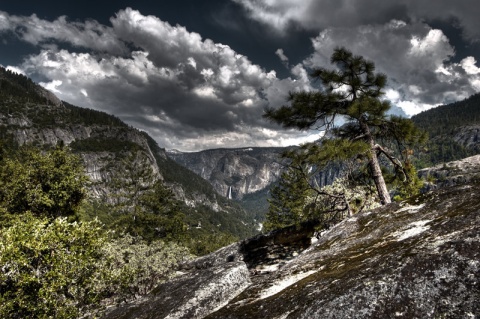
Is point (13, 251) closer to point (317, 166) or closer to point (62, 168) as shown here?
point (317, 166)

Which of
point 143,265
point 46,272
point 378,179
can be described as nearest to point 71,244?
point 46,272

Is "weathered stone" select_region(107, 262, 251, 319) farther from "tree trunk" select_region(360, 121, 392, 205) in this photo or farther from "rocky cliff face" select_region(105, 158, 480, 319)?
"tree trunk" select_region(360, 121, 392, 205)

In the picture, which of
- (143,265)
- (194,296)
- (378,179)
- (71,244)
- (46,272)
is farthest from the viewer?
(143,265)

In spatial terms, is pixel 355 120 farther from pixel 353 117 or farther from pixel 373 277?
pixel 373 277

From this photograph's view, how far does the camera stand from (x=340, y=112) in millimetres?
17969

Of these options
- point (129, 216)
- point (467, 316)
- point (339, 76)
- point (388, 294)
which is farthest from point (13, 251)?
point (129, 216)

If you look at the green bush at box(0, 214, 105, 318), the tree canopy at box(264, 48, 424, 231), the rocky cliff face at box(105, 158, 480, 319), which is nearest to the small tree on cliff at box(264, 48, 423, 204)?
the tree canopy at box(264, 48, 424, 231)

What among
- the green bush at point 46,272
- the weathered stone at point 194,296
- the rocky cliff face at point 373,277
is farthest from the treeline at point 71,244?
the rocky cliff face at point 373,277

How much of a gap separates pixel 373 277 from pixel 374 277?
0.08ft

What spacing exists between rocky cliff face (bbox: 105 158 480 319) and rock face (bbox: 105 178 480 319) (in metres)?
0.01

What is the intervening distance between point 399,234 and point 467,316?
425cm

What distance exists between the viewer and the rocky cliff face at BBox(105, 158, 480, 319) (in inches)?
171

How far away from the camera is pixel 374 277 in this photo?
5.12m

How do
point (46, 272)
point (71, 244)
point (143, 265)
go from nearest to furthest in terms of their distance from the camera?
point (46, 272) < point (71, 244) < point (143, 265)
